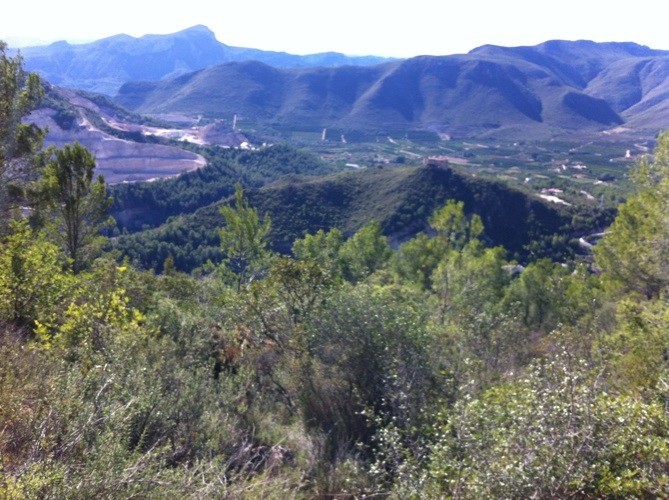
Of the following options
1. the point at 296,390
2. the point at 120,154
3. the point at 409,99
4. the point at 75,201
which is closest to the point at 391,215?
the point at 75,201

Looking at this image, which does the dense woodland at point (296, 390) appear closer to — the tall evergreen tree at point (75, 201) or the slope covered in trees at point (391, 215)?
the tall evergreen tree at point (75, 201)

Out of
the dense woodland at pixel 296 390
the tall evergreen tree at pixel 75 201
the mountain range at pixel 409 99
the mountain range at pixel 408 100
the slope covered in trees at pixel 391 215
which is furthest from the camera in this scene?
the mountain range at pixel 409 99

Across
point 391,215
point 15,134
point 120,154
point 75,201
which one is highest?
point 15,134

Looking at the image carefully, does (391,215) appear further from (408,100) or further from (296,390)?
(408,100)

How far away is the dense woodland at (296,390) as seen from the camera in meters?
3.08

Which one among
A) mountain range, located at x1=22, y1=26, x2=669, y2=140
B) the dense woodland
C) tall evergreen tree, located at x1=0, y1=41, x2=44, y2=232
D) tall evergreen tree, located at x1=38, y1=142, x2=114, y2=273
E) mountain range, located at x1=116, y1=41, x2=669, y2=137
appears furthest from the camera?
mountain range, located at x1=116, y1=41, x2=669, y2=137

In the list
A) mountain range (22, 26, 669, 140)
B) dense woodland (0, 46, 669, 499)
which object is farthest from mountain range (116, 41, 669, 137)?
dense woodland (0, 46, 669, 499)

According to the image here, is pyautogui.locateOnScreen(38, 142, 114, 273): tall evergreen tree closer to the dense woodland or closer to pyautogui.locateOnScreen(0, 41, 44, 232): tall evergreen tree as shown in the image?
the dense woodland

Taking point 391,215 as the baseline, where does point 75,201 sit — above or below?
above

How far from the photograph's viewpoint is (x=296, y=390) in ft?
18.5

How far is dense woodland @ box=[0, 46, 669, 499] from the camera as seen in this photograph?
308cm

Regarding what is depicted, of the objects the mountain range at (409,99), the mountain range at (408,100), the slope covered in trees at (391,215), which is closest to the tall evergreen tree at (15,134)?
the slope covered in trees at (391,215)

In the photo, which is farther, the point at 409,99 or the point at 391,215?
the point at 409,99

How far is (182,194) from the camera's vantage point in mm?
54250
